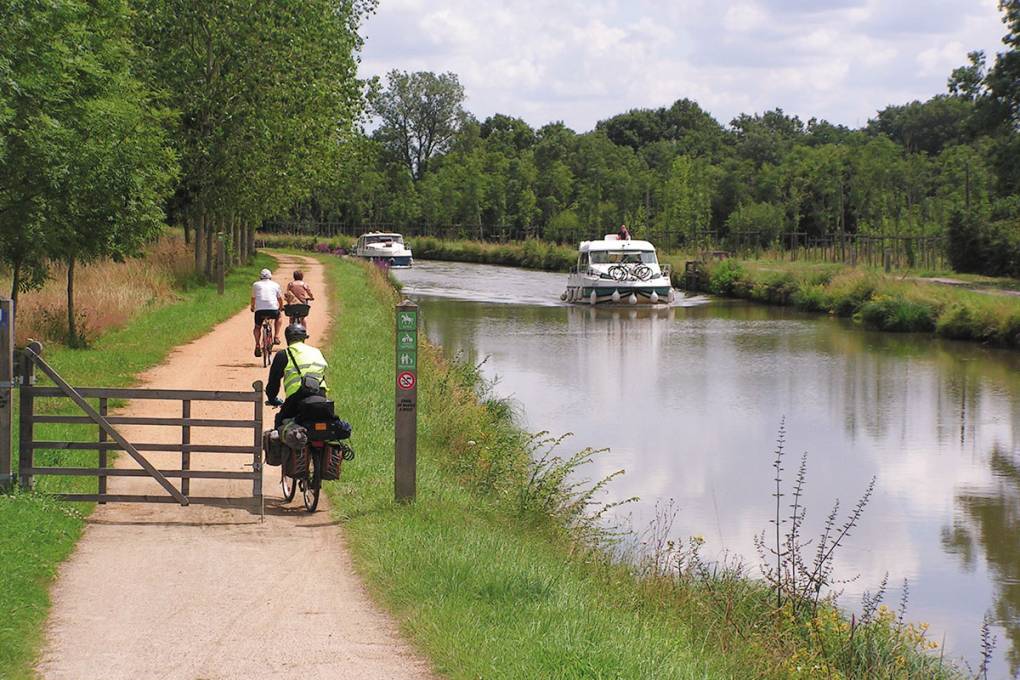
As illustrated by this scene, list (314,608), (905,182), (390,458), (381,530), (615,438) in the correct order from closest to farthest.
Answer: (314,608) → (381,530) → (390,458) → (615,438) → (905,182)

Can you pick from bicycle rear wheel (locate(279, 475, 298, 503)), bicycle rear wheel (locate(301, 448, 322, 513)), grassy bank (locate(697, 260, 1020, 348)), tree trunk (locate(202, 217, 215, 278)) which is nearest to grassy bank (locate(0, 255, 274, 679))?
bicycle rear wheel (locate(279, 475, 298, 503))

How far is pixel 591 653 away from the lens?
24.4ft

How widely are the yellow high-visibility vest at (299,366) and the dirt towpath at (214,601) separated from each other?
1093 millimetres

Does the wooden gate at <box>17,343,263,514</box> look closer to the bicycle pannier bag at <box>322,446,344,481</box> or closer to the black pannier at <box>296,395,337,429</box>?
the black pannier at <box>296,395,337,429</box>

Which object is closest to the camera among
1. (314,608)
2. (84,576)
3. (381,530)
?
(314,608)

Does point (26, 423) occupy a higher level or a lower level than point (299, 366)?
lower

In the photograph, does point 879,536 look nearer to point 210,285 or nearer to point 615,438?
point 615,438

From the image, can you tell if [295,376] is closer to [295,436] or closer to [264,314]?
[295,436]

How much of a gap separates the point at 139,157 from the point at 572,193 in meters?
84.6

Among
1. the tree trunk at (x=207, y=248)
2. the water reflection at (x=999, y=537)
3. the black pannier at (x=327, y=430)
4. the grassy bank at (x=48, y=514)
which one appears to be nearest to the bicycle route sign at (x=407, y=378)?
the black pannier at (x=327, y=430)

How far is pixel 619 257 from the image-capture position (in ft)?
178

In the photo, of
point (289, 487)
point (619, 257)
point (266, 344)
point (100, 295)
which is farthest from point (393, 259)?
point (289, 487)

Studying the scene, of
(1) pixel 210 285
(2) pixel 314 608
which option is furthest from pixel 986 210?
(2) pixel 314 608

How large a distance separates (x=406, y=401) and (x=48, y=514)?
2963 mm
